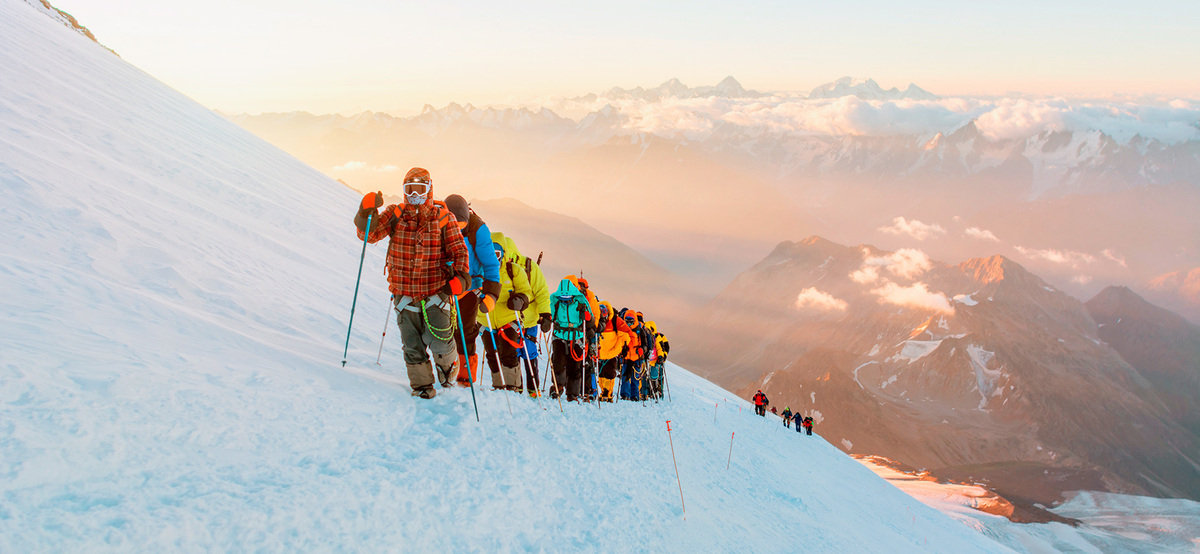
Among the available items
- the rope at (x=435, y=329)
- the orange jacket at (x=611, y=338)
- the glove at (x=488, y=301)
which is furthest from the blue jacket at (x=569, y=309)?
the rope at (x=435, y=329)

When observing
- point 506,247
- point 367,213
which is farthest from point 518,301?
point 367,213

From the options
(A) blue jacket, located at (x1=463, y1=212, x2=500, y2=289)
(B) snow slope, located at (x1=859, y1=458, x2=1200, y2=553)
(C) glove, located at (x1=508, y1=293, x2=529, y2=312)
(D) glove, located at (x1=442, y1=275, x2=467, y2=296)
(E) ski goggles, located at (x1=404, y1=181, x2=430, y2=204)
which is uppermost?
(E) ski goggles, located at (x1=404, y1=181, x2=430, y2=204)

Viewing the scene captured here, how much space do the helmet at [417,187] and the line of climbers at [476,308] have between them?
0.5 inches

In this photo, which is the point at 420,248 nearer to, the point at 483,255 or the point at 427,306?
the point at 427,306

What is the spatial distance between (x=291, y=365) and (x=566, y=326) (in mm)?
5598

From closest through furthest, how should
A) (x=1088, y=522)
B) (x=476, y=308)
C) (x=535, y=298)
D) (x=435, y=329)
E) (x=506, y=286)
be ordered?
(x=435, y=329), (x=476, y=308), (x=506, y=286), (x=535, y=298), (x=1088, y=522)

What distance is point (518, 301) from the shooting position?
9039 millimetres

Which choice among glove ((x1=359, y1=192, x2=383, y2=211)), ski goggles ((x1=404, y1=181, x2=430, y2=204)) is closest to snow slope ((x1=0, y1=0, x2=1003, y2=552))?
glove ((x1=359, y1=192, x2=383, y2=211))

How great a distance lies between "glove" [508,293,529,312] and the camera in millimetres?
9016

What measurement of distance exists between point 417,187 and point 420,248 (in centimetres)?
72

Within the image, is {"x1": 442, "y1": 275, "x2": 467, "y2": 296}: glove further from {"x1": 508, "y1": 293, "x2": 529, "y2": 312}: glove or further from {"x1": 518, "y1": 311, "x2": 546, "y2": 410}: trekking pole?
{"x1": 518, "y1": 311, "x2": 546, "y2": 410}: trekking pole

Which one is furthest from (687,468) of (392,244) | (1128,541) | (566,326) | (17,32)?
(1128,541)

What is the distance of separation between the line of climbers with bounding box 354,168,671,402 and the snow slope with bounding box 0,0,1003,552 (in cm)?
84

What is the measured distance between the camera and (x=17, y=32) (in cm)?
1995
